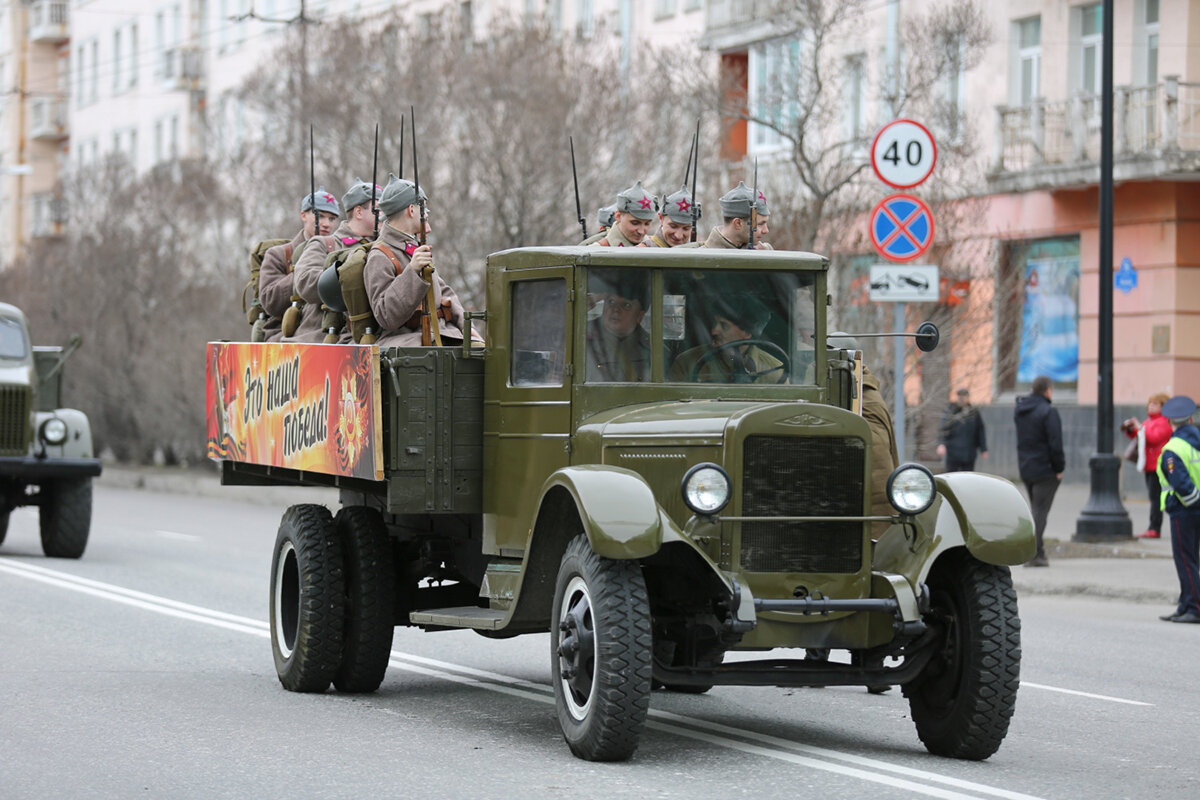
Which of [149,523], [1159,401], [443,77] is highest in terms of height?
[443,77]

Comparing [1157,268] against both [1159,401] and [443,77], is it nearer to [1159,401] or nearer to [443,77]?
[1159,401]

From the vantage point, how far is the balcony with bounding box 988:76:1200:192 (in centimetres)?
2752

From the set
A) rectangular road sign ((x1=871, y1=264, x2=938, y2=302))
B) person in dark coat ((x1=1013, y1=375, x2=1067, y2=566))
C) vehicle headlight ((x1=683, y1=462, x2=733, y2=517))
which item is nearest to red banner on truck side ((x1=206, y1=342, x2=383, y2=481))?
vehicle headlight ((x1=683, y1=462, x2=733, y2=517))

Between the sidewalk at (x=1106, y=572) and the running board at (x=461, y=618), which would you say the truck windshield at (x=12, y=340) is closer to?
the sidewalk at (x=1106, y=572)

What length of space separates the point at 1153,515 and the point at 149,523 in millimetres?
11949

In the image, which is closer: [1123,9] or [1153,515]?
[1153,515]

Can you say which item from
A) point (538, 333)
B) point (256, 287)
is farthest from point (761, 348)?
point (256, 287)

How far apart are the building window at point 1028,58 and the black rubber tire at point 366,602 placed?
22420 mm

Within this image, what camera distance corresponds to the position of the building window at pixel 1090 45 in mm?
30047

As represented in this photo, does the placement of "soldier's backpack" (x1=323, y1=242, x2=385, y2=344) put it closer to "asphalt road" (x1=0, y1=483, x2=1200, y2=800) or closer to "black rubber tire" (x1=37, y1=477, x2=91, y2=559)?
"asphalt road" (x1=0, y1=483, x2=1200, y2=800)

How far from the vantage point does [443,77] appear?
3014 cm

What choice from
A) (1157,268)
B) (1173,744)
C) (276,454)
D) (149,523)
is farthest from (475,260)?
(1173,744)

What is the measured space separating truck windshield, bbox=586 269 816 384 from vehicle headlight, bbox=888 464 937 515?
91 cm

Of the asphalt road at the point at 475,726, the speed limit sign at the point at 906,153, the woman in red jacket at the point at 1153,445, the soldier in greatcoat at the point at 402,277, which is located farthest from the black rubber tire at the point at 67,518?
the woman in red jacket at the point at 1153,445
